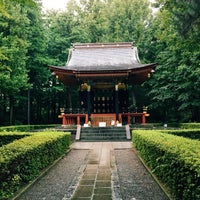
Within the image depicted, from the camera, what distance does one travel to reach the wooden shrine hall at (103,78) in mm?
18125

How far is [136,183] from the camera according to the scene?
5715mm

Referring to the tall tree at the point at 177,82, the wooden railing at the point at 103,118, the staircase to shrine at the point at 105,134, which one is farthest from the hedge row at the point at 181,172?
the wooden railing at the point at 103,118

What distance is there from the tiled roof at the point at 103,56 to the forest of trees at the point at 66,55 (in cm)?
287

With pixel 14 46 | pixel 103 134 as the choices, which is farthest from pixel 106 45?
pixel 103 134

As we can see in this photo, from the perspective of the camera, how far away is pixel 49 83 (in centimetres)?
3059

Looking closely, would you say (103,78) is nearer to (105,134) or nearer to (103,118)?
(103,118)

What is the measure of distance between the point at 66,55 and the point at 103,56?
9414mm

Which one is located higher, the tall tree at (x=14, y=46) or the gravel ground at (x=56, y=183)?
the tall tree at (x=14, y=46)

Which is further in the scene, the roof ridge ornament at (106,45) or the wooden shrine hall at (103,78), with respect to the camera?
the roof ridge ornament at (106,45)

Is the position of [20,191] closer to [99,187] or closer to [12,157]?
[12,157]

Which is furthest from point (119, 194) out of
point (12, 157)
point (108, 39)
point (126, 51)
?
point (108, 39)

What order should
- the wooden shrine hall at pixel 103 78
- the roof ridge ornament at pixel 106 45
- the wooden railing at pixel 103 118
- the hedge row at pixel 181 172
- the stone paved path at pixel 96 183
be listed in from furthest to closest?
the roof ridge ornament at pixel 106 45
the wooden railing at pixel 103 118
the wooden shrine hall at pixel 103 78
the stone paved path at pixel 96 183
the hedge row at pixel 181 172

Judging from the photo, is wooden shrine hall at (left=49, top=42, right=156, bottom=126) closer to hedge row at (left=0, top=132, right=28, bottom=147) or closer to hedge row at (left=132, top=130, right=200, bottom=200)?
hedge row at (left=0, top=132, right=28, bottom=147)

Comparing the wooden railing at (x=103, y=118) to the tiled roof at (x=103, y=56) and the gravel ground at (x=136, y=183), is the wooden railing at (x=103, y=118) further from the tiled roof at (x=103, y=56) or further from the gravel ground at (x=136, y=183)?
the gravel ground at (x=136, y=183)
